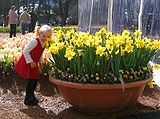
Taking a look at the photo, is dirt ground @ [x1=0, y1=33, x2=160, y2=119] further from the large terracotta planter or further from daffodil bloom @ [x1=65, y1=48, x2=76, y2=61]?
daffodil bloom @ [x1=65, y1=48, x2=76, y2=61]

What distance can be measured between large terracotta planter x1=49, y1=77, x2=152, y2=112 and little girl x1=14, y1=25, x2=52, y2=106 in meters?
0.50

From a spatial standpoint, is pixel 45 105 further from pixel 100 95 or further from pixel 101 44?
pixel 101 44

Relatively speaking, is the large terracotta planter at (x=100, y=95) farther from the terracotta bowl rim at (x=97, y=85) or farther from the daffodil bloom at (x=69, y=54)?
the daffodil bloom at (x=69, y=54)

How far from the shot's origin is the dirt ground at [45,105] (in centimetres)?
445

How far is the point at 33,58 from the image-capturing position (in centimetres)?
480

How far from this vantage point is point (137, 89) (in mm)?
4332

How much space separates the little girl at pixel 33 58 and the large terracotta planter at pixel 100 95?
0.50 m

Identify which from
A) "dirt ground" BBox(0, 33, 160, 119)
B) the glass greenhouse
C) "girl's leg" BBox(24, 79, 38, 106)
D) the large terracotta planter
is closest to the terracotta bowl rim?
the large terracotta planter

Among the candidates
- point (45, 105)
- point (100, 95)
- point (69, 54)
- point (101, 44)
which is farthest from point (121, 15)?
point (69, 54)

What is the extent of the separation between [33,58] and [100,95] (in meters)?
1.10

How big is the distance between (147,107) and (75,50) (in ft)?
4.08

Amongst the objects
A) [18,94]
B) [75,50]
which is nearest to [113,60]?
[75,50]

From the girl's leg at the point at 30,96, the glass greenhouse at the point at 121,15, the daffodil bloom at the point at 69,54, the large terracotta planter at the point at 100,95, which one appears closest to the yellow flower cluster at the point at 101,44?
the daffodil bloom at the point at 69,54

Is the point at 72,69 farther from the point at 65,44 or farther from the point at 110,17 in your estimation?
the point at 110,17
